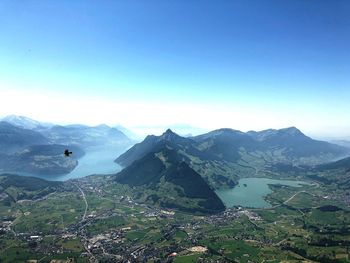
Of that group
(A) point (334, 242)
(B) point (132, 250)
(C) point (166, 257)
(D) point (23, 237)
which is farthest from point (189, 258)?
(D) point (23, 237)

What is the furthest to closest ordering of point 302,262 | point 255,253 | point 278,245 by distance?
point 278,245, point 255,253, point 302,262

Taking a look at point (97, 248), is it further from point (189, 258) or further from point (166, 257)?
point (189, 258)

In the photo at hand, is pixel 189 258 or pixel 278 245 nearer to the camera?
pixel 189 258

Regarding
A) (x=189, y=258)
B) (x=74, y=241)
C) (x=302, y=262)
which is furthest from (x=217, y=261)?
(x=74, y=241)

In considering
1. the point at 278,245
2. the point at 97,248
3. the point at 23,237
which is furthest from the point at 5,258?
the point at 278,245

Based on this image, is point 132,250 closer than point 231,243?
Yes

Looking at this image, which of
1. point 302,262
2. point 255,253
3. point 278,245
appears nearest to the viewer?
point 302,262

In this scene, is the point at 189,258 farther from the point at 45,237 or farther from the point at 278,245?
the point at 45,237
